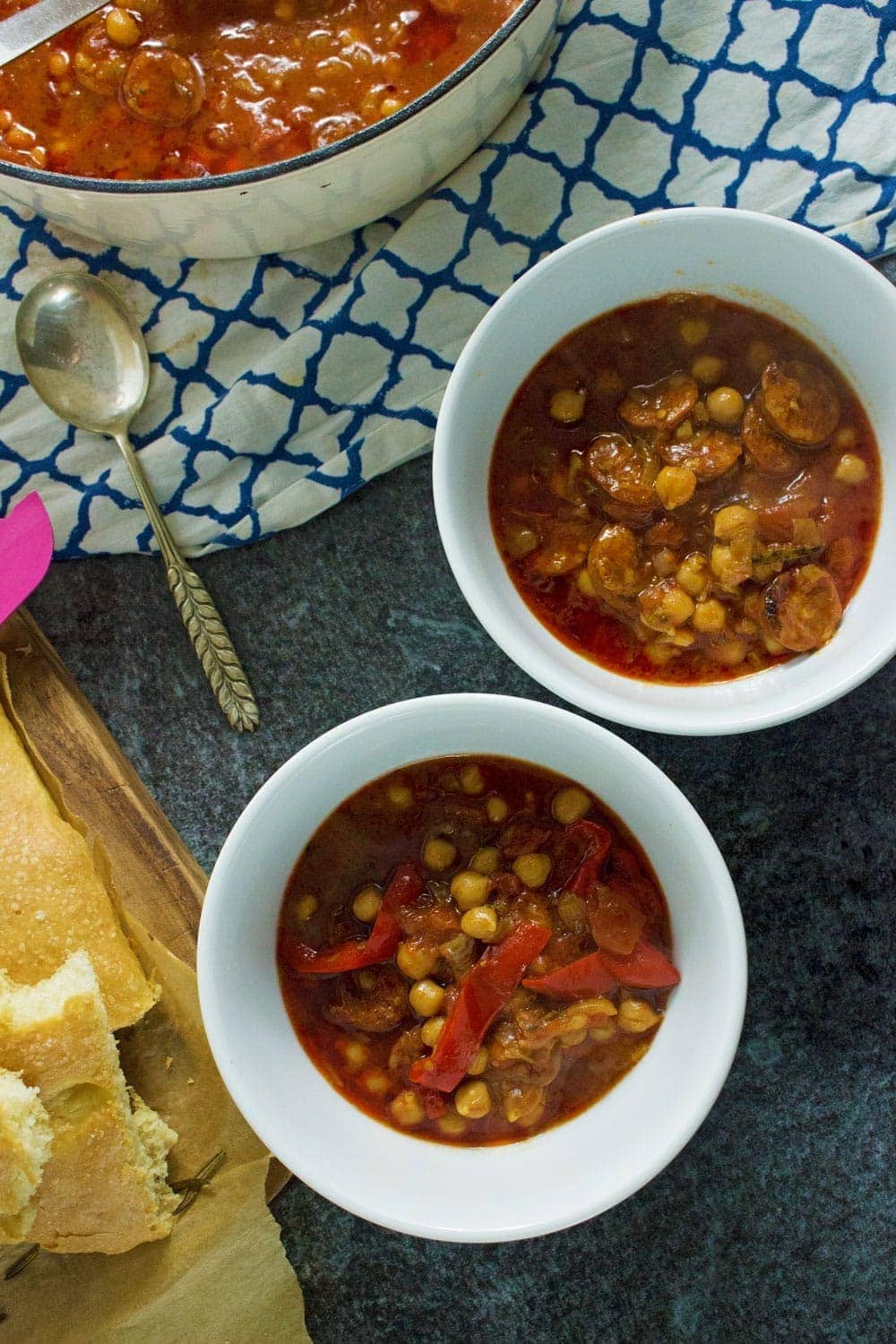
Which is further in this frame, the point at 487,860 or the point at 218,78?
the point at 487,860

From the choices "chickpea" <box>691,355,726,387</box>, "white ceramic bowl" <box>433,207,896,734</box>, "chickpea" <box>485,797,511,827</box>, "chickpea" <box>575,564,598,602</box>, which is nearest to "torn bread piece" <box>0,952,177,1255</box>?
"chickpea" <box>485,797,511,827</box>

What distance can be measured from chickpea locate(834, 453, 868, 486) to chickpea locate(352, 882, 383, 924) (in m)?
1.20

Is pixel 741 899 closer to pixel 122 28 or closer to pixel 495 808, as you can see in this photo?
pixel 495 808

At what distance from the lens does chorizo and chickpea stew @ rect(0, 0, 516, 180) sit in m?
2.10

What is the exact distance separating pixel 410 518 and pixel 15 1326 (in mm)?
1956

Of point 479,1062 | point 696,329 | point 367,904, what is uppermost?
point 696,329

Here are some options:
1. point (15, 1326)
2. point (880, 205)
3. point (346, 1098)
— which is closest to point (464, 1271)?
point (346, 1098)

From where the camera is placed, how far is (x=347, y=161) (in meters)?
1.99

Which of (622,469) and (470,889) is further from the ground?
(622,469)

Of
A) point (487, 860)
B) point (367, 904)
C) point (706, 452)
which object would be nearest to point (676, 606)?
point (706, 452)

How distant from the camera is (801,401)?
216cm

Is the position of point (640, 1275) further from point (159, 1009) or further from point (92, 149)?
point (92, 149)

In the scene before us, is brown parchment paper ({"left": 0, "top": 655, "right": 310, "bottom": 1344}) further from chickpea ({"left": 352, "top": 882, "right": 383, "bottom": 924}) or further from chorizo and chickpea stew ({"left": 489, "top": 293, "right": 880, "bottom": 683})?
chorizo and chickpea stew ({"left": 489, "top": 293, "right": 880, "bottom": 683})

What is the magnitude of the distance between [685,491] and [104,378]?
1265 millimetres
